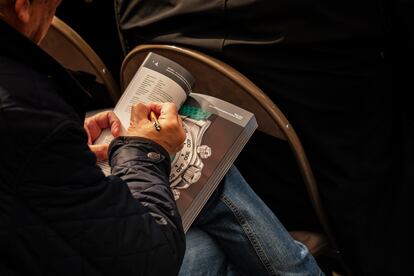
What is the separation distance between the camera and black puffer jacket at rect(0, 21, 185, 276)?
611mm

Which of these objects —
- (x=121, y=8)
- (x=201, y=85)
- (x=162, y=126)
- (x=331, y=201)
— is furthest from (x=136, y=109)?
(x=331, y=201)

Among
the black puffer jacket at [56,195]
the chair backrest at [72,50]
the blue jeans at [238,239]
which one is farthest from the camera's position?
the chair backrest at [72,50]

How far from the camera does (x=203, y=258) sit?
0.96 metres

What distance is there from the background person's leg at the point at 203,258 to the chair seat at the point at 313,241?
193mm

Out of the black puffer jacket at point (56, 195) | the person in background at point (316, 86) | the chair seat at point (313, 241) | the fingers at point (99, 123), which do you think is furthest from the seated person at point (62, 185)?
the chair seat at point (313, 241)

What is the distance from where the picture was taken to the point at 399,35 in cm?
99

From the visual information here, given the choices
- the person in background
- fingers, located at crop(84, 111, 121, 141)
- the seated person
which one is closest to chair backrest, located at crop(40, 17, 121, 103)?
the person in background

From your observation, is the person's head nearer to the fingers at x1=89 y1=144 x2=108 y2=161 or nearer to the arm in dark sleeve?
the arm in dark sleeve

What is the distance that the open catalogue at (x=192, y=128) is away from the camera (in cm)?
92

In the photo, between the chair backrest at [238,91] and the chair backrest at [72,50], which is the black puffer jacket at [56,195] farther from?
the chair backrest at [72,50]

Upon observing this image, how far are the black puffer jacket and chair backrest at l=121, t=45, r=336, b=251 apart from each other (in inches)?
12.4

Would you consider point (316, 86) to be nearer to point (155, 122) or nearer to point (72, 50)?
point (155, 122)

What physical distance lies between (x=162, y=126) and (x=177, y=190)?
0.41 ft

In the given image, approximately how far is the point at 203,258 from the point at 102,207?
324 millimetres
